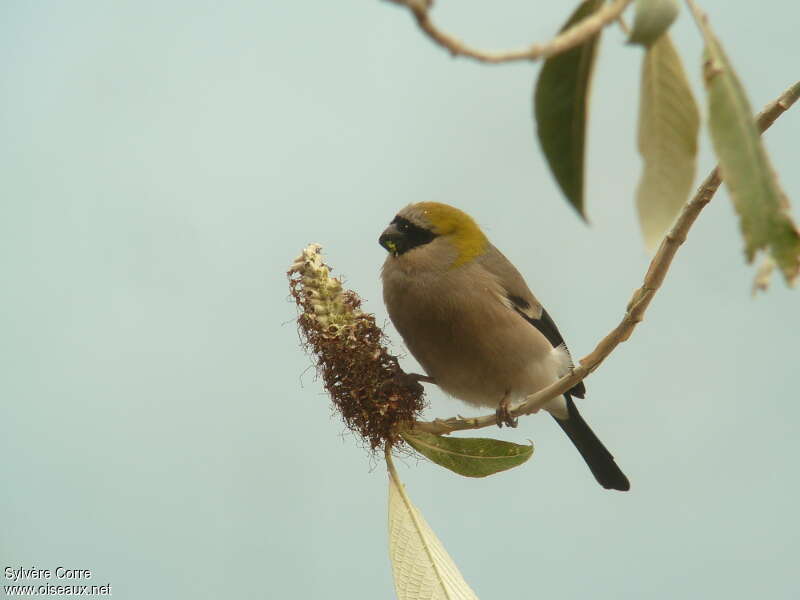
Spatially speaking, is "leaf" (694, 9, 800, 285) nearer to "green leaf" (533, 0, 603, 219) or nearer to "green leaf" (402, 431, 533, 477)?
"green leaf" (533, 0, 603, 219)

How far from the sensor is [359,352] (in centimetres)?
275

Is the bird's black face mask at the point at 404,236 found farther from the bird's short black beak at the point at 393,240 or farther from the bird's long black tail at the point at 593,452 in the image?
the bird's long black tail at the point at 593,452

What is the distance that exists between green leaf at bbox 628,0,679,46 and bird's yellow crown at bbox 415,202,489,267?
2.27 m

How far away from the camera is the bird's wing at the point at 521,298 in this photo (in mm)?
3479

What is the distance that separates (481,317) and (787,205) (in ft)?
7.25

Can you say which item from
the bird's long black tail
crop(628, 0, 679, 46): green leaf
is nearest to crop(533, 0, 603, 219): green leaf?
crop(628, 0, 679, 46): green leaf

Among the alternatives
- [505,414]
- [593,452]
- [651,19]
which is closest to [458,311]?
[505,414]

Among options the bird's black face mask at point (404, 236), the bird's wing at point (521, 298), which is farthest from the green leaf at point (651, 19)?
the bird's wing at point (521, 298)

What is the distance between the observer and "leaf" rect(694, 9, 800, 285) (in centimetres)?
100

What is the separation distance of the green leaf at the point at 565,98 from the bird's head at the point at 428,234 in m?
2.17

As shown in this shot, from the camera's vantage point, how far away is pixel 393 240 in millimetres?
3303

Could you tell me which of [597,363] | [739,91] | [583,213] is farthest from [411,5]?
[597,363]

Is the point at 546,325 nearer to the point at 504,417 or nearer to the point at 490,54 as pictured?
the point at 504,417

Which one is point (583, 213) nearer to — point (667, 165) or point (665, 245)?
point (667, 165)
